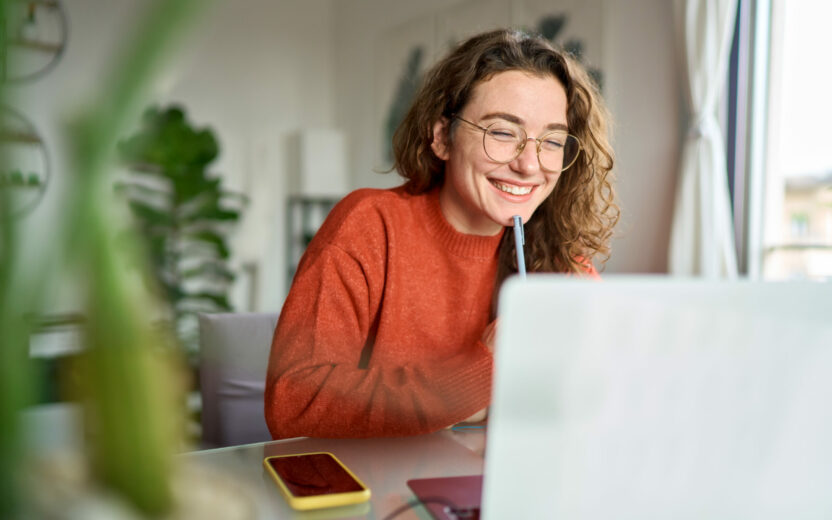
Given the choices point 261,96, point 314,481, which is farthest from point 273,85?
point 314,481

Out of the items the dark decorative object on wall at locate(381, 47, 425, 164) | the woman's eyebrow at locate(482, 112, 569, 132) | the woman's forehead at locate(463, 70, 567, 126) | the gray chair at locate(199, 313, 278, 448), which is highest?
the dark decorative object on wall at locate(381, 47, 425, 164)

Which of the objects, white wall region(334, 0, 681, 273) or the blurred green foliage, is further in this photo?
white wall region(334, 0, 681, 273)

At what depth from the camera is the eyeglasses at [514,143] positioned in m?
1.25

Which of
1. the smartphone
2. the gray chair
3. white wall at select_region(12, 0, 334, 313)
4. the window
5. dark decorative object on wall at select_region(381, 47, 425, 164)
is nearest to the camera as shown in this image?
the smartphone

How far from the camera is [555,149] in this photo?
1286 mm

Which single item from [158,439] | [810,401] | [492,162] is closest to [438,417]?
[492,162]

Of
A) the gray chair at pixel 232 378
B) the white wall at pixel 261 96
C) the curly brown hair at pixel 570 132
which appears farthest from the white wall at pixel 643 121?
the white wall at pixel 261 96

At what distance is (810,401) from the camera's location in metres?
0.47

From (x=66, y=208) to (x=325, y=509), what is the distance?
0.58m

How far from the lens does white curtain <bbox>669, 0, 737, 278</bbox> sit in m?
2.46

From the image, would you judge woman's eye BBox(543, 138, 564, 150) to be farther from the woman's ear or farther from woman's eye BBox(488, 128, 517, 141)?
the woman's ear

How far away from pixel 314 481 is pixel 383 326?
0.52 metres

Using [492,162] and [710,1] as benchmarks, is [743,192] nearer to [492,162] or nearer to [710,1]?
[710,1]

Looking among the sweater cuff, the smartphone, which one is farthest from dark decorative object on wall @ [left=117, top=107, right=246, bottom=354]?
the smartphone
